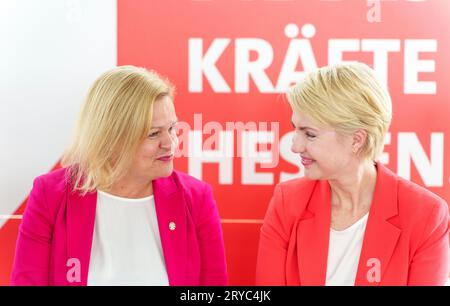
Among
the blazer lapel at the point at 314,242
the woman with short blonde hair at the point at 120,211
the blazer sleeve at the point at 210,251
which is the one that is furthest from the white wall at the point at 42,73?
the blazer lapel at the point at 314,242

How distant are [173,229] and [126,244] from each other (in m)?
0.18

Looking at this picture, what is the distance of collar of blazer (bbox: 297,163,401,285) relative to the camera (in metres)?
2.10

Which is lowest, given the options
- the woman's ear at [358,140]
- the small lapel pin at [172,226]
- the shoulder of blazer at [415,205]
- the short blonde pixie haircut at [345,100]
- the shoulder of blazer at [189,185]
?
the small lapel pin at [172,226]

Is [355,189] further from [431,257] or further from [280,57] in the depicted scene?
[280,57]

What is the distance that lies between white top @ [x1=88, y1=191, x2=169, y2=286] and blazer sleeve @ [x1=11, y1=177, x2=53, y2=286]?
6.3 inches

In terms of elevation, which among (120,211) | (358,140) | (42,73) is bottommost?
(120,211)

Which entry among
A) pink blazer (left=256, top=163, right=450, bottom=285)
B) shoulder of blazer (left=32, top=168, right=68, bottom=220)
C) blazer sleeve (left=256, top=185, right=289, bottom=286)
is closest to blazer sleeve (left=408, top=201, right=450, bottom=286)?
pink blazer (left=256, top=163, right=450, bottom=285)

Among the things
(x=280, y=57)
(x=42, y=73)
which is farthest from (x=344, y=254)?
(x=42, y=73)

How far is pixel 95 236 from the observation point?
219cm

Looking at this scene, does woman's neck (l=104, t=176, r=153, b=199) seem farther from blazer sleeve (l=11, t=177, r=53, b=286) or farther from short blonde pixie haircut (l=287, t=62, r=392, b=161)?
short blonde pixie haircut (l=287, t=62, r=392, b=161)

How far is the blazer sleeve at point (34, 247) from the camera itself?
6.89 ft

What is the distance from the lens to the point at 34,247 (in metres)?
2.12

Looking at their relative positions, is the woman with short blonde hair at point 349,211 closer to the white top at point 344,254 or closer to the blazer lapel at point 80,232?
the white top at point 344,254
